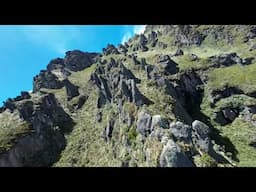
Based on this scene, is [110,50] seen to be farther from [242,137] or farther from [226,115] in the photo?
[242,137]

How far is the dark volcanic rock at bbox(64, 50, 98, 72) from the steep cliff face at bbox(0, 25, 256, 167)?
12.9 meters

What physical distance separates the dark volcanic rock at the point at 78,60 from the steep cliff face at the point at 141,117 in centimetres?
1293

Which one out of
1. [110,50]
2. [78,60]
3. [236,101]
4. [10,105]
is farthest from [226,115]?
[78,60]

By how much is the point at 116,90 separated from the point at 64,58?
198 feet

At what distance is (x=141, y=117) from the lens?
5484cm

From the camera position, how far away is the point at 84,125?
75062 millimetres

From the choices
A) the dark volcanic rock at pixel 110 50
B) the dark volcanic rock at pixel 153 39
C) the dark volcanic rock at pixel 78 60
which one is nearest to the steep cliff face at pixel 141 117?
the dark volcanic rock at pixel 110 50

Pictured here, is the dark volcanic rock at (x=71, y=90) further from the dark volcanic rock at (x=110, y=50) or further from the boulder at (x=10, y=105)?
the dark volcanic rock at (x=110, y=50)

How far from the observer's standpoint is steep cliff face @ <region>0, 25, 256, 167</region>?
4934cm
